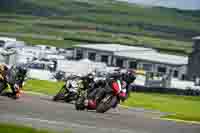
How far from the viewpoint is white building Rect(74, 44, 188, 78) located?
275 feet

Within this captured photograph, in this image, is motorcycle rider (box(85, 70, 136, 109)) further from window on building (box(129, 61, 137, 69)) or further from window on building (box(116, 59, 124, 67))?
window on building (box(116, 59, 124, 67))

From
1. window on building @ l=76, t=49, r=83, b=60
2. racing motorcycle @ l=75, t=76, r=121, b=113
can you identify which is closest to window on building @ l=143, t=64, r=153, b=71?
window on building @ l=76, t=49, r=83, b=60

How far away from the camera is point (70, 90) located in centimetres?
2425

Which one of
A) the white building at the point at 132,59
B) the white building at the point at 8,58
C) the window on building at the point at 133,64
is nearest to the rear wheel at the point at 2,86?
the white building at the point at 8,58

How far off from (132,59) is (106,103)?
213 feet

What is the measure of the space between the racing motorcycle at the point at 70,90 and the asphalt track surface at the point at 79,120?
1643 mm

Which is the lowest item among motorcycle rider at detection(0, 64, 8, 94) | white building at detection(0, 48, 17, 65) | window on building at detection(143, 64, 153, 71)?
window on building at detection(143, 64, 153, 71)

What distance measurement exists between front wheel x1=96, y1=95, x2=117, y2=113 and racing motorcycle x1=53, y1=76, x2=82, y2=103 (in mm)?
2622

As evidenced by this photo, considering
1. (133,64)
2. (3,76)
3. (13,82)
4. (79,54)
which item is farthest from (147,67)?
(3,76)

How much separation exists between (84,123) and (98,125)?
1.17 feet

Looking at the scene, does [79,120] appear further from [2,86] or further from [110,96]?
[2,86]

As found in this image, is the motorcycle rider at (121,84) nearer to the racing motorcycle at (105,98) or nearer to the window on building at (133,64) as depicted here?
the racing motorcycle at (105,98)

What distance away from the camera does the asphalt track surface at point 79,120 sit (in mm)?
15898

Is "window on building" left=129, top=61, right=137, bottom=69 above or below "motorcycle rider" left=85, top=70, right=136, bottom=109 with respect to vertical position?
below
